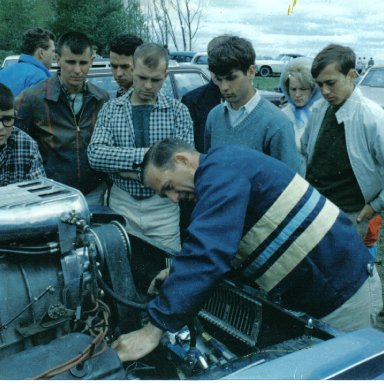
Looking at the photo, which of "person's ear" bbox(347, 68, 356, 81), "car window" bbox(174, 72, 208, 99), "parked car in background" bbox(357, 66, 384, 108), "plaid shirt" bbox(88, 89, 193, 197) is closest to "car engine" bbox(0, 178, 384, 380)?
"plaid shirt" bbox(88, 89, 193, 197)

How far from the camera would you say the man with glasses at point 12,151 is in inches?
88.7

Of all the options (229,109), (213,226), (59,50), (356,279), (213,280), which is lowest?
(356,279)

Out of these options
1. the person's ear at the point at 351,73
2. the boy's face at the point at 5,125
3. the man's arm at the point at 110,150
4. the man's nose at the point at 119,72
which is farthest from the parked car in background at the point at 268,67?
the boy's face at the point at 5,125

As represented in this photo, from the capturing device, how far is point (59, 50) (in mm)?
3287

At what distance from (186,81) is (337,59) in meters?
4.23

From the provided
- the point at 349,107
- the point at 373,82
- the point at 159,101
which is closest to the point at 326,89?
the point at 349,107

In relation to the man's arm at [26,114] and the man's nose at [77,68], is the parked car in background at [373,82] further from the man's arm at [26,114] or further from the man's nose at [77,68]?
the man's arm at [26,114]

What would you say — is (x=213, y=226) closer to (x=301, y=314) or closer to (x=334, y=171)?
(x=301, y=314)

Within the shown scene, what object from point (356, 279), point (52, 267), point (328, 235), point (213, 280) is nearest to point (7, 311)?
point (52, 267)

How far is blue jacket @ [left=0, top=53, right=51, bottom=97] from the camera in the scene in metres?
4.11

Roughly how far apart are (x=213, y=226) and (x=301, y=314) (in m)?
0.45

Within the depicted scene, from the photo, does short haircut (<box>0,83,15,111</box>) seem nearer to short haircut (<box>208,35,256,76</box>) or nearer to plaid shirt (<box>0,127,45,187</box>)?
plaid shirt (<box>0,127,45,187</box>)

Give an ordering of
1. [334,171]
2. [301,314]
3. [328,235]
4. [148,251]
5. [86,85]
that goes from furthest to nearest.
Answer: [86,85], [334,171], [148,251], [328,235], [301,314]

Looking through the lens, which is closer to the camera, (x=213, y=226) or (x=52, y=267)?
(x=213, y=226)
